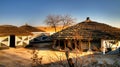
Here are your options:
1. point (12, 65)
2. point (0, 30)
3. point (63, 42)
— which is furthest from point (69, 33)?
point (12, 65)

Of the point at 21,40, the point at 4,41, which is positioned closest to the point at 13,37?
the point at 21,40

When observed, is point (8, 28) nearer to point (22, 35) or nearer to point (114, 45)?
point (22, 35)

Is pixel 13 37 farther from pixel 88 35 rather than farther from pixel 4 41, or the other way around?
pixel 88 35

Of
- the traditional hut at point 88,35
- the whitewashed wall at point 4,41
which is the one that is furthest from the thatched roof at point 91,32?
the whitewashed wall at point 4,41

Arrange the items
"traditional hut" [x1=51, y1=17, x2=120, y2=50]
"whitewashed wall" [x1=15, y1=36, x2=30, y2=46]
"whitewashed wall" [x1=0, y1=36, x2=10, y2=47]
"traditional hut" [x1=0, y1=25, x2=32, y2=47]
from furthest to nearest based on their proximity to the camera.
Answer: "whitewashed wall" [x1=15, y1=36, x2=30, y2=46] → "traditional hut" [x1=0, y1=25, x2=32, y2=47] → "whitewashed wall" [x1=0, y1=36, x2=10, y2=47] → "traditional hut" [x1=51, y1=17, x2=120, y2=50]

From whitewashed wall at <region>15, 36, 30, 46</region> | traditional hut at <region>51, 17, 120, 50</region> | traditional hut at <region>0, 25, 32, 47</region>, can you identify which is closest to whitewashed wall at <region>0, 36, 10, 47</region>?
traditional hut at <region>0, 25, 32, 47</region>

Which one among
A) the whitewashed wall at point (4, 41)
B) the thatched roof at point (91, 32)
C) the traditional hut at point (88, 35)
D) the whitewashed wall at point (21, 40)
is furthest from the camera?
the whitewashed wall at point (21, 40)

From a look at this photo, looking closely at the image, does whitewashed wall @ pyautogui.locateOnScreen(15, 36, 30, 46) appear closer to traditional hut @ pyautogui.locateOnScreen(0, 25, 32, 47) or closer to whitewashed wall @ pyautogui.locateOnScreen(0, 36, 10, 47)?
traditional hut @ pyautogui.locateOnScreen(0, 25, 32, 47)

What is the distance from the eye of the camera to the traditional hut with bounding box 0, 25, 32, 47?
2683cm

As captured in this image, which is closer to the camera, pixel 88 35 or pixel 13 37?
pixel 88 35

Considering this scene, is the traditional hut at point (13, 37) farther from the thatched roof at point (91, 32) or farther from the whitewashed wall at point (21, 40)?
the thatched roof at point (91, 32)

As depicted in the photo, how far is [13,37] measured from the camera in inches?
1152

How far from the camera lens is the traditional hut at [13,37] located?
2683cm

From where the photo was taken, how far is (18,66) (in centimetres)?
1525
